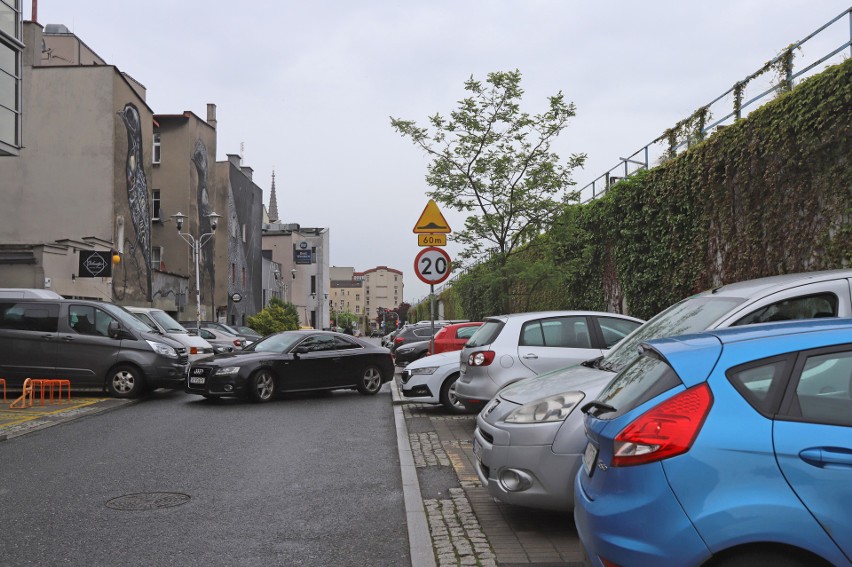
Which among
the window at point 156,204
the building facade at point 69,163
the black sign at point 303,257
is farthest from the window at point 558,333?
the black sign at point 303,257

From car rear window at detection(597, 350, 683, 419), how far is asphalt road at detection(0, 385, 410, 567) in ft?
6.47

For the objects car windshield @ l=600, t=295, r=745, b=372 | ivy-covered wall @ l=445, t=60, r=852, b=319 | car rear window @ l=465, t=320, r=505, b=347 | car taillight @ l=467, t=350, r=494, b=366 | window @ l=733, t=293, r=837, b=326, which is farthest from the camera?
ivy-covered wall @ l=445, t=60, r=852, b=319

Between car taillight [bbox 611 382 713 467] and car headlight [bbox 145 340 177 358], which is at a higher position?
car headlight [bbox 145 340 177 358]

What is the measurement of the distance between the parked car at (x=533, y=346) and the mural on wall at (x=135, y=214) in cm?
2942

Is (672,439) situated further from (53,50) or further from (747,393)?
(53,50)

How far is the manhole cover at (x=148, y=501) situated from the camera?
649cm

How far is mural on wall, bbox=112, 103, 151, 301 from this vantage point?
37062 mm

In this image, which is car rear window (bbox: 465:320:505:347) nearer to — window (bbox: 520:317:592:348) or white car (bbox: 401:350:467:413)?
window (bbox: 520:317:592:348)

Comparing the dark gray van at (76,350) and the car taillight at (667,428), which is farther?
the dark gray van at (76,350)

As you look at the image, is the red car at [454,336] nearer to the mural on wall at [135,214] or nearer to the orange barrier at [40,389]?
the orange barrier at [40,389]

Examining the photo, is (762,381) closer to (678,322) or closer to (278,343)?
(678,322)

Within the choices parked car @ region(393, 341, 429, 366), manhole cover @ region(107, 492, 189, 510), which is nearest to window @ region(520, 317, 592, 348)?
manhole cover @ region(107, 492, 189, 510)

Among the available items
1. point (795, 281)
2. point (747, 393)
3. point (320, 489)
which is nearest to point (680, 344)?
point (747, 393)

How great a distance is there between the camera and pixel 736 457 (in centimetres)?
306
